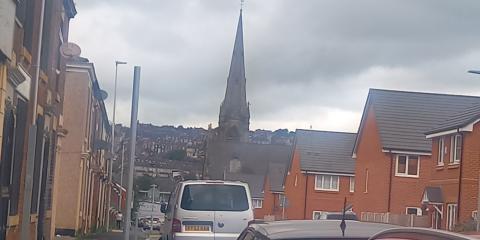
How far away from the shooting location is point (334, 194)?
59.0 m

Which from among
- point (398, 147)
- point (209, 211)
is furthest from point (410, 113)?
point (209, 211)

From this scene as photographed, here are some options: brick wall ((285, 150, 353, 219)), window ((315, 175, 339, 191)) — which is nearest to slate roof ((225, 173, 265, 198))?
brick wall ((285, 150, 353, 219))

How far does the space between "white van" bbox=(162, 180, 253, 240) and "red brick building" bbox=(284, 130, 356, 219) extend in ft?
132

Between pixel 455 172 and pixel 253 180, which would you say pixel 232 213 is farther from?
pixel 253 180

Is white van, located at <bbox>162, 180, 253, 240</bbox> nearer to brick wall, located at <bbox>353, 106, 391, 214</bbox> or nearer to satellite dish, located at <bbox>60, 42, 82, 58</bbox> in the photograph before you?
satellite dish, located at <bbox>60, 42, 82, 58</bbox>

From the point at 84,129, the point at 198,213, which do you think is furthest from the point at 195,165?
the point at 198,213

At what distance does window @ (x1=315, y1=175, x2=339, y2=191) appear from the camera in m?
59.3

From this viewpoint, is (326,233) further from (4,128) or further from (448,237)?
(4,128)

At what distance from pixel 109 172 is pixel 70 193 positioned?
78.1ft

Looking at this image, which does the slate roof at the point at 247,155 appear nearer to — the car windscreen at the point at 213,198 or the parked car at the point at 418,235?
the car windscreen at the point at 213,198

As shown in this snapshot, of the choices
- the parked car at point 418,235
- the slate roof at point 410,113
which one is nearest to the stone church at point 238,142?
the slate roof at point 410,113

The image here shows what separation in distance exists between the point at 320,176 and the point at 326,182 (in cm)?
58

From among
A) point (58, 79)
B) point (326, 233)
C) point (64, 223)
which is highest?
point (58, 79)

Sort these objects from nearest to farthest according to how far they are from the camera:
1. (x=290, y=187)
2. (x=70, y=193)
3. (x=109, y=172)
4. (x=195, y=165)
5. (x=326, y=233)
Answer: (x=326, y=233)
(x=70, y=193)
(x=109, y=172)
(x=290, y=187)
(x=195, y=165)
